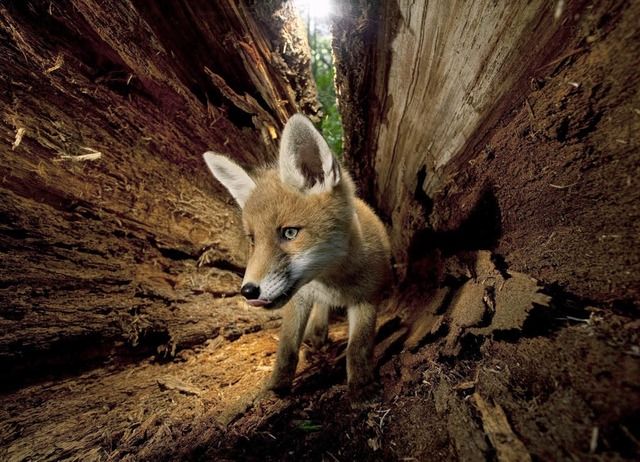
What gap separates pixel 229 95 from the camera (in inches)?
90.8

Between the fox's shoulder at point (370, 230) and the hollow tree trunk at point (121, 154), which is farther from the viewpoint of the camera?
the fox's shoulder at point (370, 230)

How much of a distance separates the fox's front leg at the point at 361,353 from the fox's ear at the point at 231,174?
51.3 inches

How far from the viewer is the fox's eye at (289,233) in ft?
6.21

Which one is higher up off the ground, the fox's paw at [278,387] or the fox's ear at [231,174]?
the fox's ear at [231,174]

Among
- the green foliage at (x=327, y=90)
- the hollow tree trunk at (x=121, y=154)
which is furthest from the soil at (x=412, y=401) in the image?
the green foliage at (x=327, y=90)

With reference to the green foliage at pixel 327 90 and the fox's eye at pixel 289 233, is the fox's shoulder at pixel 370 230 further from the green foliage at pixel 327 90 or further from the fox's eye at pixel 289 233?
the green foliage at pixel 327 90

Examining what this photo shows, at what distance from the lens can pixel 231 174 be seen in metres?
2.35

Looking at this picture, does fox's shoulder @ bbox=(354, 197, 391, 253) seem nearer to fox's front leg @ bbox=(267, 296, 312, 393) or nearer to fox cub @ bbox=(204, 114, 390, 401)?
fox cub @ bbox=(204, 114, 390, 401)

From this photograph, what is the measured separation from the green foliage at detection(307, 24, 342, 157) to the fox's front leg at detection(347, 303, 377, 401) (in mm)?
3464

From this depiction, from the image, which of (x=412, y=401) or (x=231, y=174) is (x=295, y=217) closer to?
(x=231, y=174)

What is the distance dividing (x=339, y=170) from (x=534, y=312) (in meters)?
1.40

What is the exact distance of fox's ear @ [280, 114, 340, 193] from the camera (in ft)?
6.19

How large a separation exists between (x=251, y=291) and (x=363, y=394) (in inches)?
32.8

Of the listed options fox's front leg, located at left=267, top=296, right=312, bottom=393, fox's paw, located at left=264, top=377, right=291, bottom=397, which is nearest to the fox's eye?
fox's front leg, located at left=267, top=296, right=312, bottom=393
